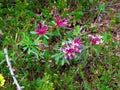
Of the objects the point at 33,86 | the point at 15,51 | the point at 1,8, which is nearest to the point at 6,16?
the point at 1,8

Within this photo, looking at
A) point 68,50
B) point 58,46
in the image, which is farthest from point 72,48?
point 58,46

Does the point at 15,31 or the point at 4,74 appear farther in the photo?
the point at 15,31

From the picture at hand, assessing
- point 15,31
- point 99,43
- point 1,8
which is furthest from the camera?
point 1,8

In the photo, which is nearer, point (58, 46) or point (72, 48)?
point (72, 48)

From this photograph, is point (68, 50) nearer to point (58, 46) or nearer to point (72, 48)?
point (72, 48)

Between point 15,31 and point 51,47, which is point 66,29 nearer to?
point 51,47

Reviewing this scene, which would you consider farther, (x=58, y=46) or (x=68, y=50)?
(x=58, y=46)

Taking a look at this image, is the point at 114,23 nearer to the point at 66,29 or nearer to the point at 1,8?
the point at 66,29

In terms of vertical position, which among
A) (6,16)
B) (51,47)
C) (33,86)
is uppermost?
(6,16)

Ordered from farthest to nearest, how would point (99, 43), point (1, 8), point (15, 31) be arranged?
point (1, 8) < point (15, 31) < point (99, 43)

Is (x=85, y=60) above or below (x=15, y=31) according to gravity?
below
